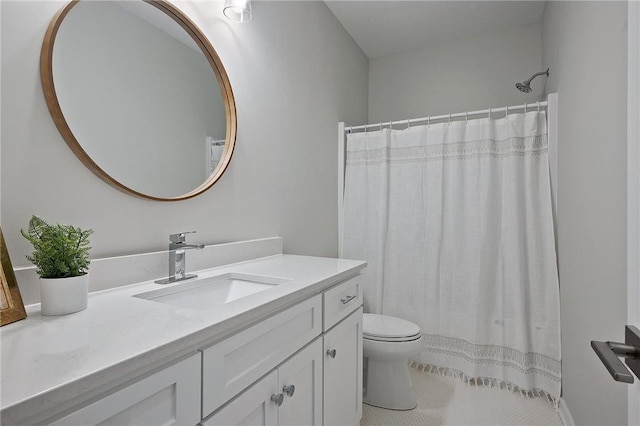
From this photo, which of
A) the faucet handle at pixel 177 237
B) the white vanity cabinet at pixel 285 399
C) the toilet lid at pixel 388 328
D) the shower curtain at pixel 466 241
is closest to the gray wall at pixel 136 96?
the faucet handle at pixel 177 237

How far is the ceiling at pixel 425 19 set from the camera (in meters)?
2.47

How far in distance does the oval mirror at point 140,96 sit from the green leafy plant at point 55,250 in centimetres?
29

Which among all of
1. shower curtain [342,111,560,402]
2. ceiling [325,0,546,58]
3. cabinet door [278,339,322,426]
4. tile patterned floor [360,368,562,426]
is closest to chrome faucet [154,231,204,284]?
cabinet door [278,339,322,426]

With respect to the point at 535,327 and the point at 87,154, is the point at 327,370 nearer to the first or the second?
the point at 87,154

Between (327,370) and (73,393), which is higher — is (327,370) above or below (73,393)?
below

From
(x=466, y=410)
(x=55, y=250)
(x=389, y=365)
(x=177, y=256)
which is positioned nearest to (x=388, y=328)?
(x=389, y=365)

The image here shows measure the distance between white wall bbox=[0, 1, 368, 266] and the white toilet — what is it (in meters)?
0.69

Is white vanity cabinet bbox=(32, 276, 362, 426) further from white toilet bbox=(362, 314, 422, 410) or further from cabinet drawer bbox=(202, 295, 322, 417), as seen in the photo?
white toilet bbox=(362, 314, 422, 410)

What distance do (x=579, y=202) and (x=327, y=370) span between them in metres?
1.31

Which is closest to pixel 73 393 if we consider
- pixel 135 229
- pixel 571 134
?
pixel 135 229

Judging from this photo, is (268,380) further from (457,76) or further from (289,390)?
(457,76)

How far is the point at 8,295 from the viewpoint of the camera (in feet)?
2.51

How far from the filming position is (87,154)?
3.43 feet

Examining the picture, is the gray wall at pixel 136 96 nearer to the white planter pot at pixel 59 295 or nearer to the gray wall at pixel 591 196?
the white planter pot at pixel 59 295
